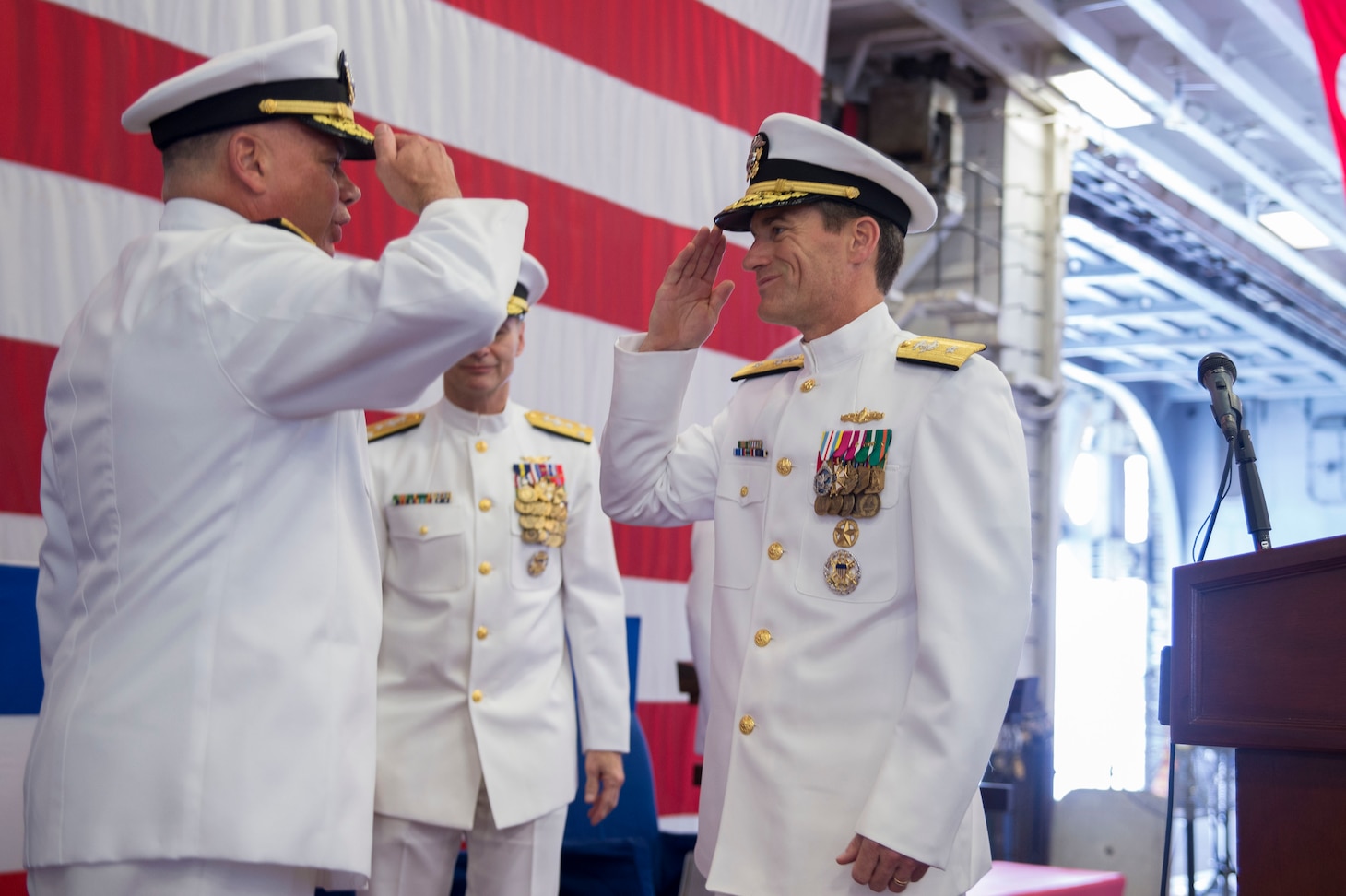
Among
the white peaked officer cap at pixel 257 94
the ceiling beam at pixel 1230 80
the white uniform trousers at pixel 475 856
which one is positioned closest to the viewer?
the white peaked officer cap at pixel 257 94

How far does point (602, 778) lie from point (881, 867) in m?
1.24

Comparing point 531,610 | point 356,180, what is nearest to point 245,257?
point 531,610

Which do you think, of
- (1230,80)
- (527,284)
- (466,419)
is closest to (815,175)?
(466,419)

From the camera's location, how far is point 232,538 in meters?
1.49

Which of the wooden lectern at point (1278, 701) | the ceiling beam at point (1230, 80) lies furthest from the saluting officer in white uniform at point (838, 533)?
the ceiling beam at point (1230, 80)

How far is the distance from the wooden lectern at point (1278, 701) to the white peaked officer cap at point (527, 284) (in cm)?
156

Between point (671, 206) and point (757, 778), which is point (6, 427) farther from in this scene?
point (671, 206)

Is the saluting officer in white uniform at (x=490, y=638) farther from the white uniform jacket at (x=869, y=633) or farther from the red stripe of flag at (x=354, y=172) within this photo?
the red stripe of flag at (x=354, y=172)

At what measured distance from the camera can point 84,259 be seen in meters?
2.79

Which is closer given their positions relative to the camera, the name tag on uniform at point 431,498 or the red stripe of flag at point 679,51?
the name tag on uniform at point 431,498

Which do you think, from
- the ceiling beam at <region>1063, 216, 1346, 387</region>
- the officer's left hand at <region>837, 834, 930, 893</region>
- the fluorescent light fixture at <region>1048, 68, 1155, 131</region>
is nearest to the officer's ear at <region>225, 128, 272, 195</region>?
the officer's left hand at <region>837, 834, 930, 893</region>

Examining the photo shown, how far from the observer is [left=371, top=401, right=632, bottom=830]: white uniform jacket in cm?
244

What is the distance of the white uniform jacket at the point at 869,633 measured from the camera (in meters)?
1.56

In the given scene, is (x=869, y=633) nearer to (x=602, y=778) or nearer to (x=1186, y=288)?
(x=602, y=778)
